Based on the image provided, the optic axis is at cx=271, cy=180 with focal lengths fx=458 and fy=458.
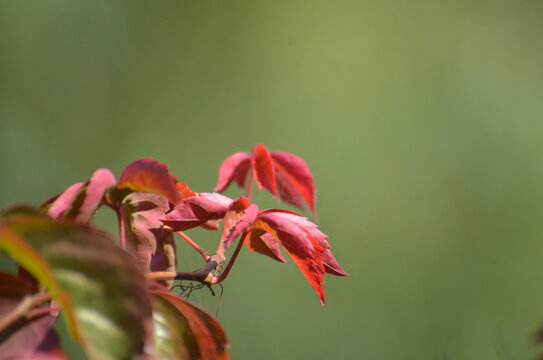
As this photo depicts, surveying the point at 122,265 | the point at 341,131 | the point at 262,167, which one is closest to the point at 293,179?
the point at 262,167

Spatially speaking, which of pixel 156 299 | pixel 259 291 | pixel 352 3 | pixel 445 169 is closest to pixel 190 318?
pixel 156 299

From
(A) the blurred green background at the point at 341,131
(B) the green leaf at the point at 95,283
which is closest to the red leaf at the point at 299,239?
(B) the green leaf at the point at 95,283

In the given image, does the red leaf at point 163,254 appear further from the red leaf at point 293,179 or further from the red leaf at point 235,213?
the red leaf at point 293,179

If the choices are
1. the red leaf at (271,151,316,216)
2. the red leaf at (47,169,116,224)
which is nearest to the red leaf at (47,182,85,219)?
the red leaf at (47,169,116,224)

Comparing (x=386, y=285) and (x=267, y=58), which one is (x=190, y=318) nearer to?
(x=386, y=285)

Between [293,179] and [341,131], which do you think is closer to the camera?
[293,179]

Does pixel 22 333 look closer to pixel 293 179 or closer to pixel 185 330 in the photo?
pixel 185 330
